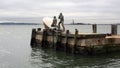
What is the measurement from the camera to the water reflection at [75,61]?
22.2 metres

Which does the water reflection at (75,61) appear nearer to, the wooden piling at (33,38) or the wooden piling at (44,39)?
the wooden piling at (44,39)

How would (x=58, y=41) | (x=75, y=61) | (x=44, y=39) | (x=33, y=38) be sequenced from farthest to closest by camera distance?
(x=33, y=38), (x=44, y=39), (x=58, y=41), (x=75, y=61)

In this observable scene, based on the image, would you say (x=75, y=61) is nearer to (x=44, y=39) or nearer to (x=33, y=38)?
(x=44, y=39)

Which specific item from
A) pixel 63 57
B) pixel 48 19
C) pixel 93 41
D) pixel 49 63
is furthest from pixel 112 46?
pixel 48 19

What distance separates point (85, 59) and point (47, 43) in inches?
334

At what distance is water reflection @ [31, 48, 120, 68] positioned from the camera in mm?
22209

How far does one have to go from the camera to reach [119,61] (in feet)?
78.0

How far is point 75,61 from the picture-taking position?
24031 mm

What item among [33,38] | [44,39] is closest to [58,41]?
[44,39]

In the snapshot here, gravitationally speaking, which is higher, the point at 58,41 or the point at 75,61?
the point at 58,41

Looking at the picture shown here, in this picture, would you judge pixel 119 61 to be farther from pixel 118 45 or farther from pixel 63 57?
pixel 63 57

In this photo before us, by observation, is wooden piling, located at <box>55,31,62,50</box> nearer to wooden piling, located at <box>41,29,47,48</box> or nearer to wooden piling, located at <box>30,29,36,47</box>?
wooden piling, located at <box>41,29,47,48</box>

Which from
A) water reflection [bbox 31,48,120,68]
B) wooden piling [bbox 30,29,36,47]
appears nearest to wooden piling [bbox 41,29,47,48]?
wooden piling [bbox 30,29,36,47]

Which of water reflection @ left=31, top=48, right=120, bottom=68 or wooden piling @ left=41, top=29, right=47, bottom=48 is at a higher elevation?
wooden piling @ left=41, top=29, right=47, bottom=48
